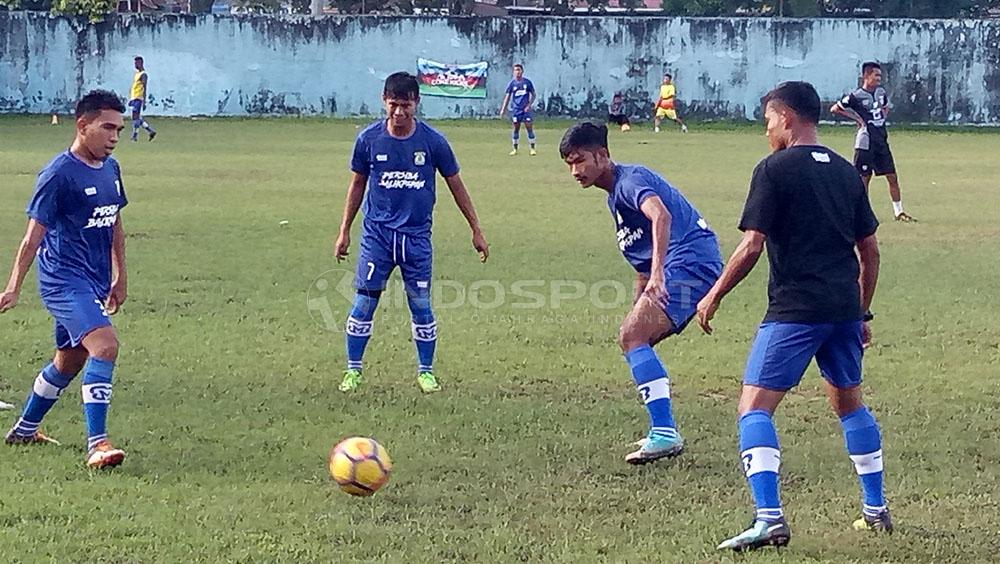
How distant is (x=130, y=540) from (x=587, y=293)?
704cm

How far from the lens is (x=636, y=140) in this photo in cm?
3294

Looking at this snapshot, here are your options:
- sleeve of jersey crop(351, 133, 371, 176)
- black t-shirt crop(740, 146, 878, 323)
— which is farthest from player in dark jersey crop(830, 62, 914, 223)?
black t-shirt crop(740, 146, 878, 323)

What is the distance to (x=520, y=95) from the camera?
28.7 m

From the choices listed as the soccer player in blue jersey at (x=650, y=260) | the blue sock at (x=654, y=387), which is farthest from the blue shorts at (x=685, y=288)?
the blue sock at (x=654, y=387)

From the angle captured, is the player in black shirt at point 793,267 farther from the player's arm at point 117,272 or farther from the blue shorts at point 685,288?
the player's arm at point 117,272

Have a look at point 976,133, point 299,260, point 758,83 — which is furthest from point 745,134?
point 299,260

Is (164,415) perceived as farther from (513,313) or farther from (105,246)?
(513,313)

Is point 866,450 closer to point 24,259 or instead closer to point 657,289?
point 657,289

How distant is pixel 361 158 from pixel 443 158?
49 cm

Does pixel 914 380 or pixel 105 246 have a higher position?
pixel 105 246

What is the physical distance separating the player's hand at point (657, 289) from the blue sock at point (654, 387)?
0.95 ft

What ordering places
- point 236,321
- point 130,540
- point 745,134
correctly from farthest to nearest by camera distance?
point 745,134
point 236,321
point 130,540

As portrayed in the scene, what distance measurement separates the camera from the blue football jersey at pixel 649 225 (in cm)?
691

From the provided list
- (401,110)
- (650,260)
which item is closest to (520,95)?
(401,110)
